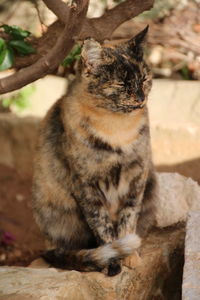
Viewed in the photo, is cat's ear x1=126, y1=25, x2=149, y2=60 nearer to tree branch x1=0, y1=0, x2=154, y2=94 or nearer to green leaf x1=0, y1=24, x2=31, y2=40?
tree branch x1=0, y1=0, x2=154, y2=94

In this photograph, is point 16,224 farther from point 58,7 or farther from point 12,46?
point 58,7

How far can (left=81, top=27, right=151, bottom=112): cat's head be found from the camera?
2.85 meters

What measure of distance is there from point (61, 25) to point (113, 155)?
0.94 m

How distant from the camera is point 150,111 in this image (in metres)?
5.17

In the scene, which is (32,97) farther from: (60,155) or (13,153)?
(60,155)

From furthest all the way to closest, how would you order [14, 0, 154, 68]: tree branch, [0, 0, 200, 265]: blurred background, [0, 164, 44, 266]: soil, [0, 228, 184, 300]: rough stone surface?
[0, 0, 200, 265]: blurred background
[0, 164, 44, 266]: soil
[14, 0, 154, 68]: tree branch
[0, 228, 184, 300]: rough stone surface

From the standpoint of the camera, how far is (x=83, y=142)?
2.93 metres

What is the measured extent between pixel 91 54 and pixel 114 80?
190 mm

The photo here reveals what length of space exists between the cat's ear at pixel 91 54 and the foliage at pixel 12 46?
0.62m

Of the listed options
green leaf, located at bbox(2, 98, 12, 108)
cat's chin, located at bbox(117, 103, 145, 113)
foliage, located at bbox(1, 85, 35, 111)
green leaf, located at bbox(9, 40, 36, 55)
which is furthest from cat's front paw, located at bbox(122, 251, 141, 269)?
green leaf, located at bbox(2, 98, 12, 108)

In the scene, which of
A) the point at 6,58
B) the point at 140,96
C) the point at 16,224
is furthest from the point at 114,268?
the point at 16,224

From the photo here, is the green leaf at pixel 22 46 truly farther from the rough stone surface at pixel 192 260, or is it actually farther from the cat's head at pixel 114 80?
the rough stone surface at pixel 192 260

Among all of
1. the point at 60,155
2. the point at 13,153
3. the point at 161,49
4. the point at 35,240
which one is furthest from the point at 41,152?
the point at 161,49

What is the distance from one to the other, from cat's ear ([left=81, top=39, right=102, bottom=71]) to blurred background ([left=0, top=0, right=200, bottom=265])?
1.53 m
